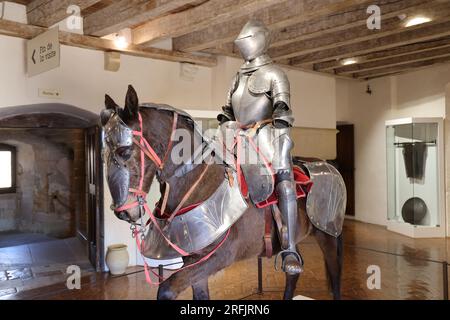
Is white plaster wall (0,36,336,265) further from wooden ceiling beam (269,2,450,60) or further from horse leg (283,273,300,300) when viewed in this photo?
horse leg (283,273,300,300)

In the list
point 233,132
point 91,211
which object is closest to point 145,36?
point 91,211

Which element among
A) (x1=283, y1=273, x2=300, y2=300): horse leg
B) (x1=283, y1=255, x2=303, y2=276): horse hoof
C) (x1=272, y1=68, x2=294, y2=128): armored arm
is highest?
(x1=272, y1=68, x2=294, y2=128): armored arm

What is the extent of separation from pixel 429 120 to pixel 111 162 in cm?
659

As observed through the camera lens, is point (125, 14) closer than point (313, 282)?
Yes

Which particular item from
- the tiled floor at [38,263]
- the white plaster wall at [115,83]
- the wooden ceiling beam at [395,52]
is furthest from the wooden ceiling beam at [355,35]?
the tiled floor at [38,263]

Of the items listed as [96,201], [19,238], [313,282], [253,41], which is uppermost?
[253,41]

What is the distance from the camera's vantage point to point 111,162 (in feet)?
6.57

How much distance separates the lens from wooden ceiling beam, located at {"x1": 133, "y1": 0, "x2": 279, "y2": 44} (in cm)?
377

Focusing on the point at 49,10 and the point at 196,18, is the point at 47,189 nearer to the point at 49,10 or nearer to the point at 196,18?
the point at 49,10

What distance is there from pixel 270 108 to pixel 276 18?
1.90 meters

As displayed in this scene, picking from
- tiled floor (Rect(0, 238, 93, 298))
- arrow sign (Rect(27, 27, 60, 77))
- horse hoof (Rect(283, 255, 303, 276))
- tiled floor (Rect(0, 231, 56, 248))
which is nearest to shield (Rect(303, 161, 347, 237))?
horse hoof (Rect(283, 255, 303, 276))

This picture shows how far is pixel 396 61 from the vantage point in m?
6.88

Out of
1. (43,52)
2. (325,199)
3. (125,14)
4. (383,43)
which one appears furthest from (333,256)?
(383,43)

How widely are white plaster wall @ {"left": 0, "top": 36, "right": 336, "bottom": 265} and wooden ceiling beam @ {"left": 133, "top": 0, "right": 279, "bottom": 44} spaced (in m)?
0.52
